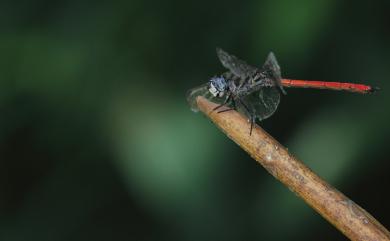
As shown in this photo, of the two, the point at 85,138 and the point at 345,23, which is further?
the point at 85,138

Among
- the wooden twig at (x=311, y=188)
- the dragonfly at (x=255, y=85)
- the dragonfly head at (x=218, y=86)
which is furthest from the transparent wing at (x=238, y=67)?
the wooden twig at (x=311, y=188)

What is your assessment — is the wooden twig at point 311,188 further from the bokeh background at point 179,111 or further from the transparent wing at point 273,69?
the bokeh background at point 179,111

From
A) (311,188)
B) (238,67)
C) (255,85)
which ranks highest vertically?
(238,67)

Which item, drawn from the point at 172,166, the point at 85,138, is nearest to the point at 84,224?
the point at 85,138

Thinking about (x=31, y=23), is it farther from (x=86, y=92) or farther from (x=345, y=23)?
(x=345, y=23)

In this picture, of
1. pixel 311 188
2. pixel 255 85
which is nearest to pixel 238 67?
pixel 255 85

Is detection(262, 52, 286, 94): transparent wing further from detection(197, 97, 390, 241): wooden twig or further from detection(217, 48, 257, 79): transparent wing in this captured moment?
detection(197, 97, 390, 241): wooden twig

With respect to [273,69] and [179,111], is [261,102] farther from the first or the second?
[179,111]
